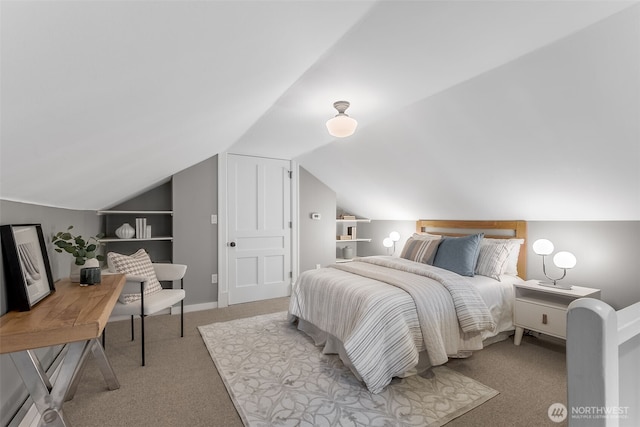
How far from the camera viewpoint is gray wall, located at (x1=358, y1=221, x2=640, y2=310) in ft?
8.60

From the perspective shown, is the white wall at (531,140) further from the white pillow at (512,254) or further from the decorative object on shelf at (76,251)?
the decorative object on shelf at (76,251)

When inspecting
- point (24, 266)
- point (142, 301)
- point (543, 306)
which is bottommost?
point (543, 306)

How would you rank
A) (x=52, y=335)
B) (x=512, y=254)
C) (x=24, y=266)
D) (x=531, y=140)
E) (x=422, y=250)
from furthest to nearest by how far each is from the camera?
(x=422, y=250) < (x=512, y=254) < (x=531, y=140) < (x=24, y=266) < (x=52, y=335)

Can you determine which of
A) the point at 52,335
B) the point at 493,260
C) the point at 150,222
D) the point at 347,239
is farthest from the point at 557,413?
the point at 150,222

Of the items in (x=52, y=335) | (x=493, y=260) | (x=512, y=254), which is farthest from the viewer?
(x=512, y=254)

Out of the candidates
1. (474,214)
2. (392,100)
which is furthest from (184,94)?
(474,214)

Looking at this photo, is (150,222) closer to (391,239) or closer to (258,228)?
(258,228)

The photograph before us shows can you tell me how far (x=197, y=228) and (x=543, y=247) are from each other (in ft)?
13.0

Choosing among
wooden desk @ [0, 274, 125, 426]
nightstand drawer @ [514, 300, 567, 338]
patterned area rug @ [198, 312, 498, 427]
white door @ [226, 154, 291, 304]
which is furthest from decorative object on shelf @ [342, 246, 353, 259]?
wooden desk @ [0, 274, 125, 426]

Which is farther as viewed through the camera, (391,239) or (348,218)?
(348,218)

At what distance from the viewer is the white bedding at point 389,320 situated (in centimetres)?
215

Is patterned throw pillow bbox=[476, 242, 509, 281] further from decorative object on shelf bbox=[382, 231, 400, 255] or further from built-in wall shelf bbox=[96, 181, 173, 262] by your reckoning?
built-in wall shelf bbox=[96, 181, 173, 262]

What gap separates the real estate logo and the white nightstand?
801 mm

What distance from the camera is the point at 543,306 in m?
2.69
